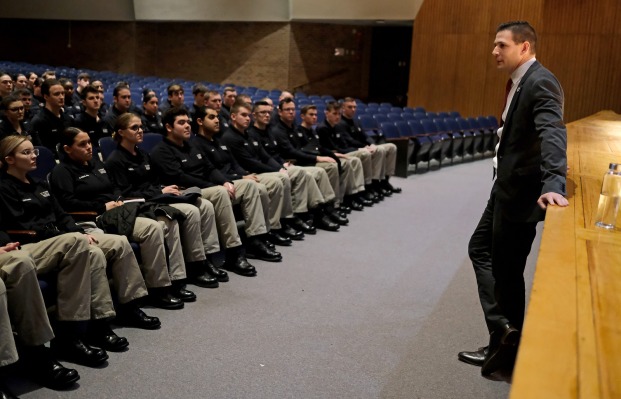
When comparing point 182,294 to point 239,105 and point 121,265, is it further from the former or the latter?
point 239,105

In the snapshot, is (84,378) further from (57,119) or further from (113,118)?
(113,118)

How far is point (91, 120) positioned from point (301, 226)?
7.70 feet

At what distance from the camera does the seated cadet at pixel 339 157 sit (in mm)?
6469

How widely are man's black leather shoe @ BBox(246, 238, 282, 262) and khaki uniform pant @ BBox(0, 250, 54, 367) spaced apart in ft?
7.38

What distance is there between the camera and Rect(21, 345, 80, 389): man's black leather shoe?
2.84 meters

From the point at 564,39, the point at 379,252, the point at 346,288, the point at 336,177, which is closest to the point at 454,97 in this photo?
the point at 564,39

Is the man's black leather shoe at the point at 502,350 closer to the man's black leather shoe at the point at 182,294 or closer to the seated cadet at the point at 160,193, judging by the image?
the man's black leather shoe at the point at 182,294

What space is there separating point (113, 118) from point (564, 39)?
1000 cm

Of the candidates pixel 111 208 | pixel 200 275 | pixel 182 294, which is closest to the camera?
pixel 111 208

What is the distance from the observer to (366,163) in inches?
282

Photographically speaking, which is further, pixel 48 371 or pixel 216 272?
pixel 216 272

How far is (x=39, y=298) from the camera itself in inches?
113

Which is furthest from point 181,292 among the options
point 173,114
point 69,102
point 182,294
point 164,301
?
point 69,102

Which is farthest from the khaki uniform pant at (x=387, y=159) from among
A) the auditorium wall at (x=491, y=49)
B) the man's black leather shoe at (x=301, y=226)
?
the auditorium wall at (x=491, y=49)
